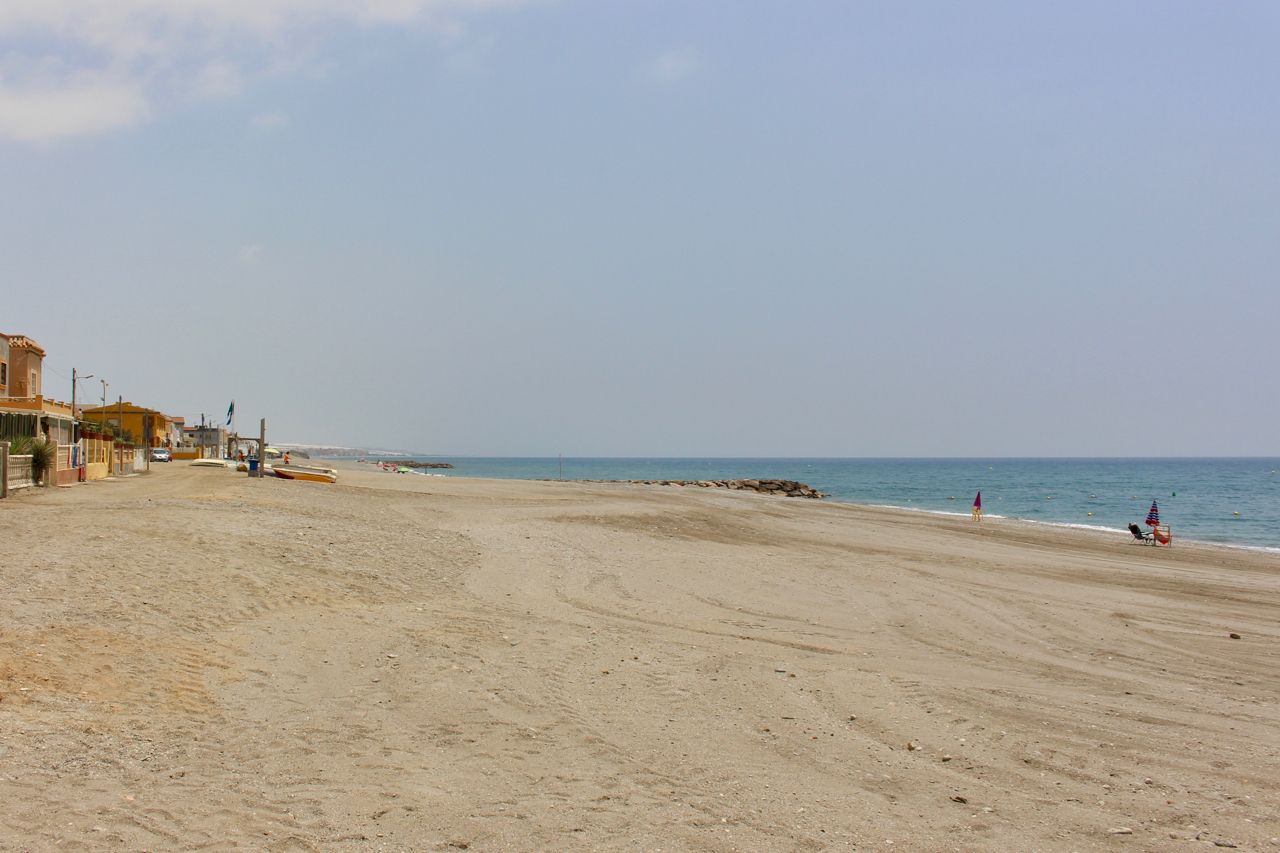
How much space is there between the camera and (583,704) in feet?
23.5

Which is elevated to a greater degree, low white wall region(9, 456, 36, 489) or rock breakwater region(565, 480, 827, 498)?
low white wall region(9, 456, 36, 489)

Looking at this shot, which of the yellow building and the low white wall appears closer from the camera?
the low white wall

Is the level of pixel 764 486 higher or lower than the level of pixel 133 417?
lower

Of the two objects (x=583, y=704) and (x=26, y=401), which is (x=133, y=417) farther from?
(x=583, y=704)

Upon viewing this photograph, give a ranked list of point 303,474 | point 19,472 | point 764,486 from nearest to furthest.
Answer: point 19,472
point 303,474
point 764,486

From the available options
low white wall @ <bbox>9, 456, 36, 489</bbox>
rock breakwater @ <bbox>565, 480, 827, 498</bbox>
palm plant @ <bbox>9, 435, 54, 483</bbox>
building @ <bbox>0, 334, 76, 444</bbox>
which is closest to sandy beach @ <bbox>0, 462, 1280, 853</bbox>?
low white wall @ <bbox>9, 456, 36, 489</bbox>

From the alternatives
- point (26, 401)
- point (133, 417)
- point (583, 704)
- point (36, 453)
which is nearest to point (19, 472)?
point (36, 453)

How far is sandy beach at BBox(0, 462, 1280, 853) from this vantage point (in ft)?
16.0

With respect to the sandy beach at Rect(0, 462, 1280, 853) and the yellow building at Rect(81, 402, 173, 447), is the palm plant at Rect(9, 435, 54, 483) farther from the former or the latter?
the yellow building at Rect(81, 402, 173, 447)

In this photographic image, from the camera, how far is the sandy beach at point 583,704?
4887 millimetres

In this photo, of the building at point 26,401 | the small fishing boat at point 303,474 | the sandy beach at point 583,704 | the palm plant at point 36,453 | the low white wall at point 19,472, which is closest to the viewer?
the sandy beach at point 583,704

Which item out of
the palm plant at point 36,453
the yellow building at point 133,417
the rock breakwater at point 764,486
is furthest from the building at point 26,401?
the rock breakwater at point 764,486

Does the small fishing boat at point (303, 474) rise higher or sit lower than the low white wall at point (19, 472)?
lower

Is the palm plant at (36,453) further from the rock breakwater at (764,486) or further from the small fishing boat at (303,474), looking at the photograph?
the rock breakwater at (764,486)
